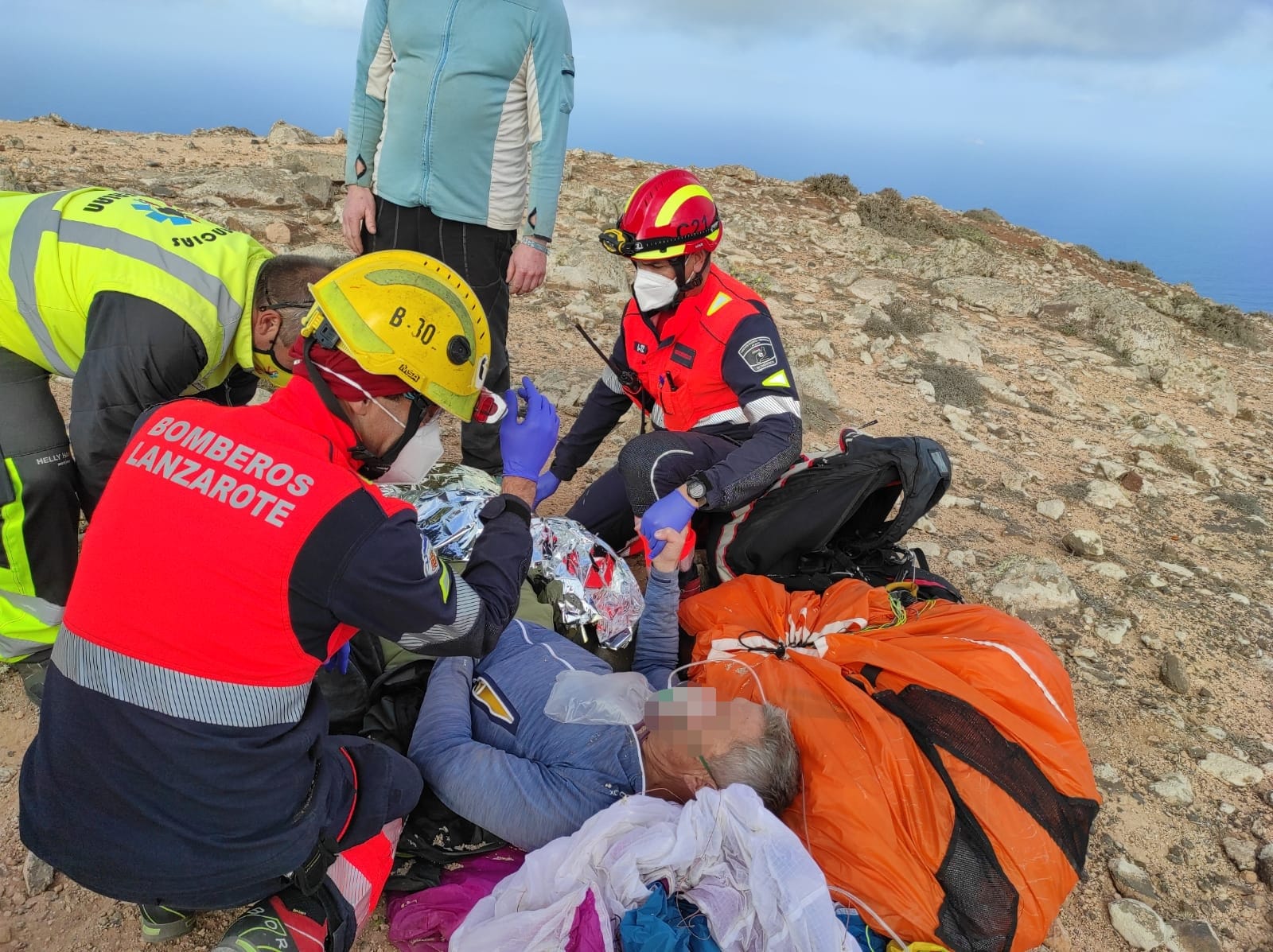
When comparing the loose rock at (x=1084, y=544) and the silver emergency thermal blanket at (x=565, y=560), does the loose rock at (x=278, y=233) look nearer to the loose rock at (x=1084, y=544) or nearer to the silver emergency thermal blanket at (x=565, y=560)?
the silver emergency thermal blanket at (x=565, y=560)

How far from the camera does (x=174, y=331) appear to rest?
7.28 ft

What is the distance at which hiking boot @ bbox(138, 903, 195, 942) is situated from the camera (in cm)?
201

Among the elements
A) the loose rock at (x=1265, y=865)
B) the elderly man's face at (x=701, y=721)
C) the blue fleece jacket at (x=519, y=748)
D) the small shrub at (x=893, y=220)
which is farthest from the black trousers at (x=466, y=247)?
the small shrub at (x=893, y=220)

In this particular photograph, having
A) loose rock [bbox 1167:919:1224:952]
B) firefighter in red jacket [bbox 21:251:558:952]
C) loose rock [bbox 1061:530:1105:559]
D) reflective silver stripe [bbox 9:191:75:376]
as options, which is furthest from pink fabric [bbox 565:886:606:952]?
loose rock [bbox 1061:530:1105:559]

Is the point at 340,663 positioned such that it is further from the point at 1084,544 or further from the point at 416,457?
the point at 1084,544

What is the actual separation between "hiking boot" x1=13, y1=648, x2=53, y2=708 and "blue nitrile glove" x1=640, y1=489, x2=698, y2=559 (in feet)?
6.95

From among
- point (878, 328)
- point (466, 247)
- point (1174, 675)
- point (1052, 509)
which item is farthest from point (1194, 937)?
point (878, 328)

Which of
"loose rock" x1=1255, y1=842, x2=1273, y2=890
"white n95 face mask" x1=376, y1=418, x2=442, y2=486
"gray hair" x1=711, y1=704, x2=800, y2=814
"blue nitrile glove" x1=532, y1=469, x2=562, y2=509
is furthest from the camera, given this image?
"blue nitrile glove" x1=532, y1=469, x2=562, y2=509

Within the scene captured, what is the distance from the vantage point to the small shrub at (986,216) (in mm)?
12406

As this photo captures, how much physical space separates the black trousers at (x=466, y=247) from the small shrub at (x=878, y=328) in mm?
4514

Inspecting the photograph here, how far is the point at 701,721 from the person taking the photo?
7.73ft

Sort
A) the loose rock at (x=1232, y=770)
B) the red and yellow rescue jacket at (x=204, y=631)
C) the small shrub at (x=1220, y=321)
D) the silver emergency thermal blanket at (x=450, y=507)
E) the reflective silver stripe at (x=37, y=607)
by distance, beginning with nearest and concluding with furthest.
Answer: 1. the red and yellow rescue jacket at (x=204, y=631)
2. the reflective silver stripe at (x=37, y=607)
3. the loose rock at (x=1232, y=770)
4. the silver emergency thermal blanket at (x=450, y=507)
5. the small shrub at (x=1220, y=321)

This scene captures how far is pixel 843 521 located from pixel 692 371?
0.94 metres

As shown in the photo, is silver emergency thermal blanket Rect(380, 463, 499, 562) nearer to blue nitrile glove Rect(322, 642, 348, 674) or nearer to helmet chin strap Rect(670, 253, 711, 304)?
Answer: blue nitrile glove Rect(322, 642, 348, 674)
